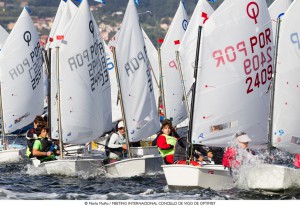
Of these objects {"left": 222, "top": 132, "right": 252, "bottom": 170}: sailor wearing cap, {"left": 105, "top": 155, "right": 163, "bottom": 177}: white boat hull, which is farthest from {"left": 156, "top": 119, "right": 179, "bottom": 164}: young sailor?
{"left": 222, "top": 132, "right": 252, "bottom": 170}: sailor wearing cap

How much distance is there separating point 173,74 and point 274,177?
72.7ft

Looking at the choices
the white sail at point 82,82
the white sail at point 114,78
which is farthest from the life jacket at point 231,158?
the white sail at point 114,78

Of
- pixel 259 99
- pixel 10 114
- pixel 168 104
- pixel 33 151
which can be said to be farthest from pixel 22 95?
pixel 259 99

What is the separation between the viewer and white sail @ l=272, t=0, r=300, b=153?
979 inches

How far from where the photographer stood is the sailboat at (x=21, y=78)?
3944 cm

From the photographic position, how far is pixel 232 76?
1047 inches

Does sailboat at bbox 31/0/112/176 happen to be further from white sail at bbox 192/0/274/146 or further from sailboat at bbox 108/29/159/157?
white sail at bbox 192/0/274/146

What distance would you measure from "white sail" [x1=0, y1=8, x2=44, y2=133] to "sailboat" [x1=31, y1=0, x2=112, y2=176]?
26.0ft

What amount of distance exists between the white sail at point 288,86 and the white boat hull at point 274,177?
1448 mm

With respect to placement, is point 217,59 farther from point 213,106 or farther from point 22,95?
point 22,95

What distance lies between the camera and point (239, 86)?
1052 inches

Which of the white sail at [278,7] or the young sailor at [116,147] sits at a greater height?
the white sail at [278,7]

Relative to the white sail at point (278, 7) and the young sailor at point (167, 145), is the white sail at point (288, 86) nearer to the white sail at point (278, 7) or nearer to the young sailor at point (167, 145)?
the young sailor at point (167, 145)

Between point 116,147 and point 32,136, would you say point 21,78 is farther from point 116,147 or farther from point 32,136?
point 116,147
